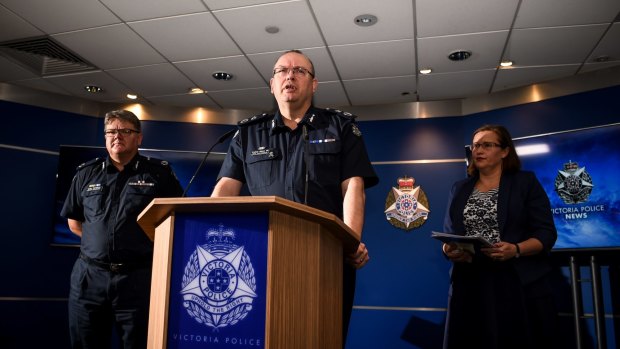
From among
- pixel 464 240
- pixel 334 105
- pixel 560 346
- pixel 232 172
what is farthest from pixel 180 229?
pixel 334 105

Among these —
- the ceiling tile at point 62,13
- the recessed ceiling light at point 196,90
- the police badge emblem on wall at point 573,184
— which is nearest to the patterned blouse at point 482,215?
the police badge emblem on wall at point 573,184

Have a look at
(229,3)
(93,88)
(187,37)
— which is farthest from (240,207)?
(93,88)

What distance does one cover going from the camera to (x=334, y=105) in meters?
6.04

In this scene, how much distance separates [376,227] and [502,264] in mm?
3248

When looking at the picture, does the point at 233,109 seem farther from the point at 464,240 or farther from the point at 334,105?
the point at 464,240

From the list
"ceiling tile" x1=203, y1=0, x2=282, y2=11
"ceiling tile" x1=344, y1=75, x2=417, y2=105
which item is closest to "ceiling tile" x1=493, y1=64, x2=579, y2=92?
"ceiling tile" x1=344, y1=75, x2=417, y2=105

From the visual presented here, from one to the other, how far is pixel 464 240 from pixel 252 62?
309 cm

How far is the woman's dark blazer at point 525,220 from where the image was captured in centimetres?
240

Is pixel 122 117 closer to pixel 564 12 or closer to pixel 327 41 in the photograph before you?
pixel 327 41

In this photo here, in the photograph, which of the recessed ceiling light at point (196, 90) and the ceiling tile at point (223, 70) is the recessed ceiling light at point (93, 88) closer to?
the recessed ceiling light at point (196, 90)

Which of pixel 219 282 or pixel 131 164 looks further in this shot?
pixel 131 164

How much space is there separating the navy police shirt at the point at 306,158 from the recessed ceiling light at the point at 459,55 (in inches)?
115

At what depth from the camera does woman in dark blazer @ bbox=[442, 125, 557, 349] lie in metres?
2.29

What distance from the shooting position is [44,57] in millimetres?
4840
